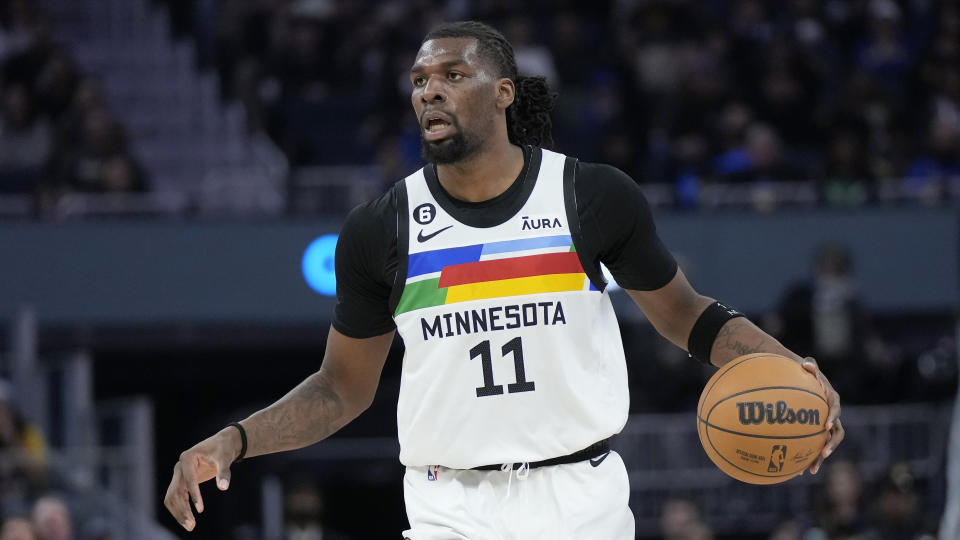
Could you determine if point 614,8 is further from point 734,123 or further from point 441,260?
point 441,260

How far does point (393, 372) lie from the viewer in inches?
672

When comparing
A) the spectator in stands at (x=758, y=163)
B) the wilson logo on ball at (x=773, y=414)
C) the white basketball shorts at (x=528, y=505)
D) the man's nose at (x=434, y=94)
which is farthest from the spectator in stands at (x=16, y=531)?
the spectator in stands at (x=758, y=163)

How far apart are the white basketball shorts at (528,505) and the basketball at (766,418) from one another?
40cm

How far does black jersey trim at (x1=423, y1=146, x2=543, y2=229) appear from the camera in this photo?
15.8ft

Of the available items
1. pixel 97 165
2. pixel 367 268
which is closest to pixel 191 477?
pixel 367 268

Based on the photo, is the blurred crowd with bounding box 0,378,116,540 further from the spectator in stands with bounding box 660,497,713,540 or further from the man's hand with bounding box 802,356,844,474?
the man's hand with bounding box 802,356,844,474

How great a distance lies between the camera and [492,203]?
16.0 ft

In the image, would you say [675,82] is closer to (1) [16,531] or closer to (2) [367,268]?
(1) [16,531]

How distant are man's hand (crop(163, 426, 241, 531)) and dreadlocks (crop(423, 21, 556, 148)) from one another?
4.84ft

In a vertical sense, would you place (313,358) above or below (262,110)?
below

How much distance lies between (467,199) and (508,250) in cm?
26

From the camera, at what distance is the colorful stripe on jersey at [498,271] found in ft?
15.5

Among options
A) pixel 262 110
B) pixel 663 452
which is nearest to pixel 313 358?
pixel 262 110

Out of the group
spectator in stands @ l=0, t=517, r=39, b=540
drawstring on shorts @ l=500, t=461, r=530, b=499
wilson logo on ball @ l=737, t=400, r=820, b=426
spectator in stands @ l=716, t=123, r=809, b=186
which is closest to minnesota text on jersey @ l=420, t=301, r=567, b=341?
drawstring on shorts @ l=500, t=461, r=530, b=499
